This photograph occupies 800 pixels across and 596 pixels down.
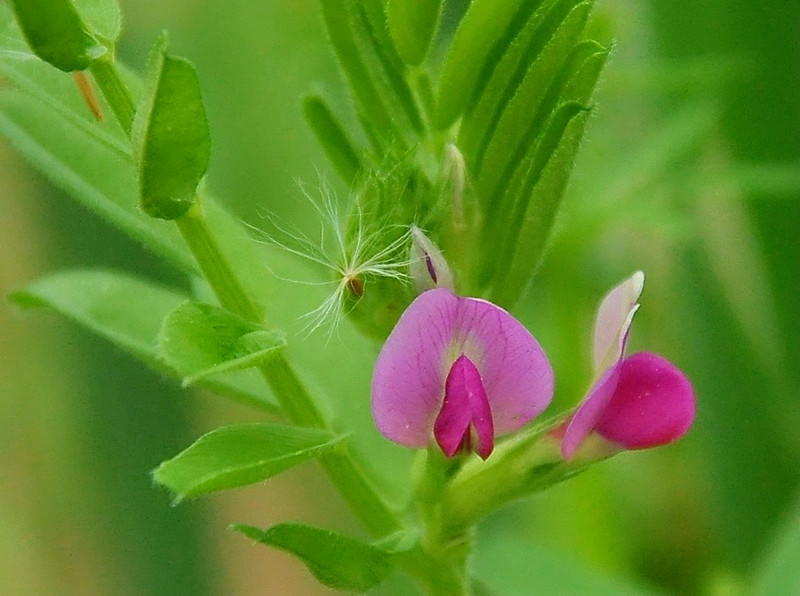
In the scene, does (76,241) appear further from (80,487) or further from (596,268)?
(596,268)

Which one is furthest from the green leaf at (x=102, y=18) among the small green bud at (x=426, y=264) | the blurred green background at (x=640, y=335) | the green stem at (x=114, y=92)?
the blurred green background at (x=640, y=335)

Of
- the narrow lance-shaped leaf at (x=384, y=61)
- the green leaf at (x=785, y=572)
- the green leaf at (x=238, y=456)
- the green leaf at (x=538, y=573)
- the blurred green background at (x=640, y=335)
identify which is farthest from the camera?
the blurred green background at (x=640, y=335)

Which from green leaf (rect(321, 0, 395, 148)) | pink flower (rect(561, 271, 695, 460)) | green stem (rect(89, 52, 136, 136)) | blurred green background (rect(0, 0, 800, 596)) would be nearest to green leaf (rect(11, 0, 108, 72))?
green stem (rect(89, 52, 136, 136))

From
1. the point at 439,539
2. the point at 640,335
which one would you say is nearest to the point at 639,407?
the point at 439,539

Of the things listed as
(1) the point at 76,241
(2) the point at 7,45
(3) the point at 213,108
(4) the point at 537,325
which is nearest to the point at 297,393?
(2) the point at 7,45

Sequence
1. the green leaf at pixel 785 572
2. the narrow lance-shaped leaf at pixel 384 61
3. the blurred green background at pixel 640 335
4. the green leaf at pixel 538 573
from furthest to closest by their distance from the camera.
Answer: the blurred green background at pixel 640 335, the green leaf at pixel 538 573, the green leaf at pixel 785 572, the narrow lance-shaped leaf at pixel 384 61

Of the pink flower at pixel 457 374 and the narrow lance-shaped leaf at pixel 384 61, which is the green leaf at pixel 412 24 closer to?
the narrow lance-shaped leaf at pixel 384 61

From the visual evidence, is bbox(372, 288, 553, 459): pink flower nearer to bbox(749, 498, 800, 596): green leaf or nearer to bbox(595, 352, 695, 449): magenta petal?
bbox(595, 352, 695, 449): magenta petal
